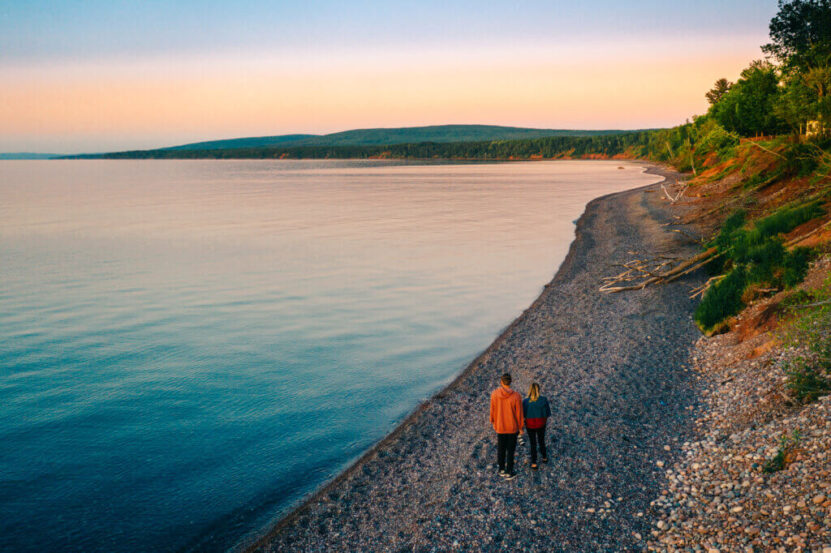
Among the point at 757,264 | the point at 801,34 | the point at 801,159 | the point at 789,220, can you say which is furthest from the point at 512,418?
the point at 801,34

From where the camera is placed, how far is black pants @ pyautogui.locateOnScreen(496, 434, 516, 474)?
10805 millimetres

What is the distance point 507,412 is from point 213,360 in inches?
492

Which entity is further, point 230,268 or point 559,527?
point 230,268

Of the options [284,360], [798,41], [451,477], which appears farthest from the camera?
[798,41]

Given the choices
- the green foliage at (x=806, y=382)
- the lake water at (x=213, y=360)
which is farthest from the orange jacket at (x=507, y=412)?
the green foliage at (x=806, y=382)

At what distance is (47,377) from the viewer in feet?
58.4

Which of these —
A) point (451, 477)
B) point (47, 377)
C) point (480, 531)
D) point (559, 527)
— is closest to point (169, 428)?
point (47, 377)

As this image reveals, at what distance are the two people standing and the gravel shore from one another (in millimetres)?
373

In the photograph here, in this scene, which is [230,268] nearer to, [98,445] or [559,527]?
[98,445]

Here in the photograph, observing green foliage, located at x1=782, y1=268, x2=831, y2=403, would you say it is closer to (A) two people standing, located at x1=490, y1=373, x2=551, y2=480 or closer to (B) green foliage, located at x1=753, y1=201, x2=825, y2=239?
(A) two people standing, located at x1=490, y1=373, x2=551, y2=480

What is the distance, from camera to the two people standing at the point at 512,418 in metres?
10.6

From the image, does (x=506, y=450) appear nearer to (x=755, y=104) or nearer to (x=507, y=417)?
(x=507, y=417)

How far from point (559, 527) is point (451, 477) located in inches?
102

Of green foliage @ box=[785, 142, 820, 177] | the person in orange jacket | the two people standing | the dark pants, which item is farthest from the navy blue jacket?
green foliage @ box=[785, 142, 820, 177]
